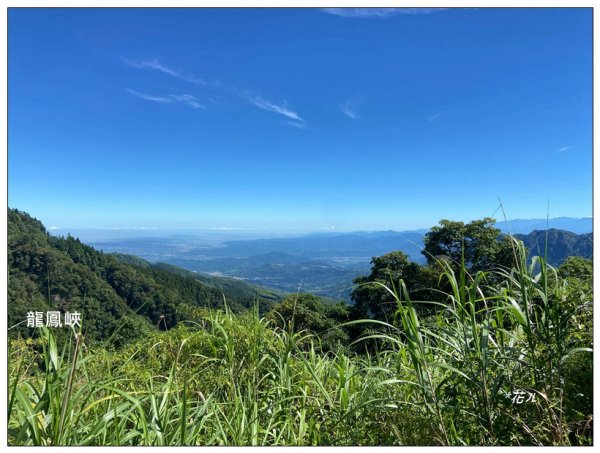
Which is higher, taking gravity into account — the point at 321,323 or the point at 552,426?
the point at 552,426

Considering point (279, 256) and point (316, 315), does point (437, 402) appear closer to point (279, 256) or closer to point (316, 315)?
point (316, 315)

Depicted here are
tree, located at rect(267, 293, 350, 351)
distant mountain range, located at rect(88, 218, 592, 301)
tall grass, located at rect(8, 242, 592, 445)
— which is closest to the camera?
tall grass, located at rect(8, 242, 592, 445)

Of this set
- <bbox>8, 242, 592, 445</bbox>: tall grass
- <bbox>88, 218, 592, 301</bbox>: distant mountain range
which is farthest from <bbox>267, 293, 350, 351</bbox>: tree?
<bbox>88, 218, 592, 301</bbox>: distant mountain range

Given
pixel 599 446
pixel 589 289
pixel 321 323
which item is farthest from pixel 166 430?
pixel 321 323

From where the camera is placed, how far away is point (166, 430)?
1.15 m

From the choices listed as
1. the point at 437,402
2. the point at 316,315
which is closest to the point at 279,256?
the point at 316,315

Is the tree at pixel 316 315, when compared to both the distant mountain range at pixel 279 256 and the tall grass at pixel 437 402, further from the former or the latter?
the distant mountain range at pixel 279 256

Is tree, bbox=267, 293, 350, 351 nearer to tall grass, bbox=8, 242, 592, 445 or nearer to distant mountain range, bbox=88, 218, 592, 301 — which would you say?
tall grass, bbox=8, 242, 592, 445

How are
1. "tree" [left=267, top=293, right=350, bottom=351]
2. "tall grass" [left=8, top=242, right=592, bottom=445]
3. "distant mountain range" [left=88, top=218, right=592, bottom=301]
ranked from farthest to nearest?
1. "distant mountain range" [left=88, top=218, right=592, bottom=301]
2. "tree" [left=267, top=293, right=350, bottom=351]
3. "tall grass" [left=8, top=242, right=592, bottom=445]

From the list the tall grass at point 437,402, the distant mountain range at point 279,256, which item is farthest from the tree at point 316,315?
the distant mountain range at point 279,256

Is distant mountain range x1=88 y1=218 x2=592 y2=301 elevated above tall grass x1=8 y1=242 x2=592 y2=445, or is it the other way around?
tall grass x1=8 y1=242 x2=592 y2=445

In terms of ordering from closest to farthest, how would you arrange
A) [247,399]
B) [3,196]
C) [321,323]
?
[3,196], [247,399], [321,323]
